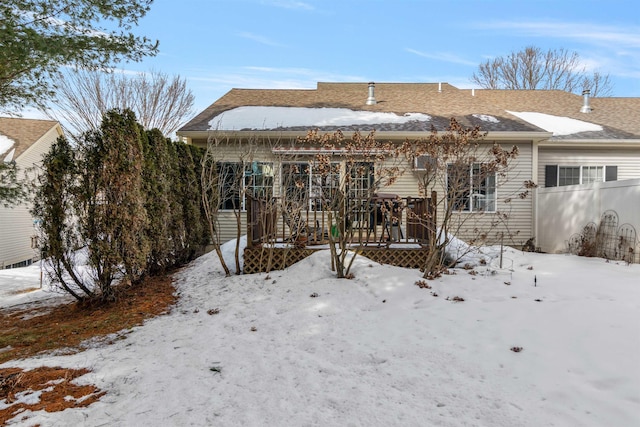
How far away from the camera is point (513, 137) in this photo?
31.6 ft

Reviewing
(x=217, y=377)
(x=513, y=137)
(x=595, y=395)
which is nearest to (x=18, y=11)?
(x=217, y=377)

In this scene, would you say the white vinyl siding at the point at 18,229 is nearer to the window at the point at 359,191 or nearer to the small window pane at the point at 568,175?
the window at the point at 359,191

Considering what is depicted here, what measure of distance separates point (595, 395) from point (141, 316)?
15.0 feet

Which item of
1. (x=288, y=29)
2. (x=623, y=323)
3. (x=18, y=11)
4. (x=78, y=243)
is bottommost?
(x=623, y=323)

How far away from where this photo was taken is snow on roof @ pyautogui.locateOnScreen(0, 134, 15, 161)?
39.8ft

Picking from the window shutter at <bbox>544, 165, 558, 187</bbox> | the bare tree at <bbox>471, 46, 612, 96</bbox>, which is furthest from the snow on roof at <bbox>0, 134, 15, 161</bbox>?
the bare tree at <bbox>471, 46, 612, 96</bbox>

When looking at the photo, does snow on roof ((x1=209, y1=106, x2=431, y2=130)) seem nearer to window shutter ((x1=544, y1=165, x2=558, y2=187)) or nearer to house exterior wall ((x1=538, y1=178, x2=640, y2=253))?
window shutter ((x1=544, y1=165, x2=558, y2=187))

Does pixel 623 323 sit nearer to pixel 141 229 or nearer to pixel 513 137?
pixel 141 229

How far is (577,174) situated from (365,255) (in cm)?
809

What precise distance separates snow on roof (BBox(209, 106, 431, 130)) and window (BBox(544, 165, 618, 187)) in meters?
3.83

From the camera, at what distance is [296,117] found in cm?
1079

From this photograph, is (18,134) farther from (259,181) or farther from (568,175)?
(568,175)

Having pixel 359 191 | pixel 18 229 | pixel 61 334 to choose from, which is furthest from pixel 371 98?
pixel 18 229

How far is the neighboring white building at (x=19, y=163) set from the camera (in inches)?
467
